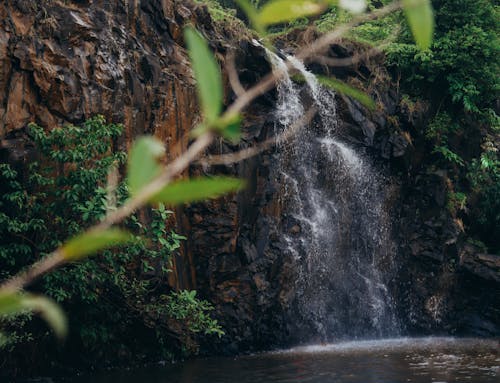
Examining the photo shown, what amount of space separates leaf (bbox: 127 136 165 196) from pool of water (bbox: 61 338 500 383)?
29.0 feet

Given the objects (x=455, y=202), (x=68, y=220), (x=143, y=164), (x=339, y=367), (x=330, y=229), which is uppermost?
(x=455, y=202)

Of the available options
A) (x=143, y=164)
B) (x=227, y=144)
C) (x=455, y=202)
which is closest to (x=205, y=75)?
(x=143, y=164)

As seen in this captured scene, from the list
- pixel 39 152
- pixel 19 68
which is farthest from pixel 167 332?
pixel 19 68

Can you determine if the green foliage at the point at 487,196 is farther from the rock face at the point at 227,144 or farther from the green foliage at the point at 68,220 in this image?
the green foliage at the point at 68,220

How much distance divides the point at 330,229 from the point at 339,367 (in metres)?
5.02

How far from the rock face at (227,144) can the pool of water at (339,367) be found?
130 cm

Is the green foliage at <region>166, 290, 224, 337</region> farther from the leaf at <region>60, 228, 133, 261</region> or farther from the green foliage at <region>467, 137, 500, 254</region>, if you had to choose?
the leaf at <region>60, 228, 133, 261</region>

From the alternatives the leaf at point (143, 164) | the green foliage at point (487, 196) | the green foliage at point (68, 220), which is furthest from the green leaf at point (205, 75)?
the green foliage at point (487, 196)

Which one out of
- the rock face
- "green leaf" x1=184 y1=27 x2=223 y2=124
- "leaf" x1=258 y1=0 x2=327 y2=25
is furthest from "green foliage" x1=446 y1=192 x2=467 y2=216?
"green leaf" x1=184 y1=27 x2=223 y2=124

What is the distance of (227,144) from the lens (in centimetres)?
1238

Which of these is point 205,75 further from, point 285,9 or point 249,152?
point 249,152

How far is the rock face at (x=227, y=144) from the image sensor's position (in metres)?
9.79

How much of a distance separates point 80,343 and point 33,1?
18.3 feet

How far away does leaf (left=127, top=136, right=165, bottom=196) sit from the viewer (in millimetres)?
549
